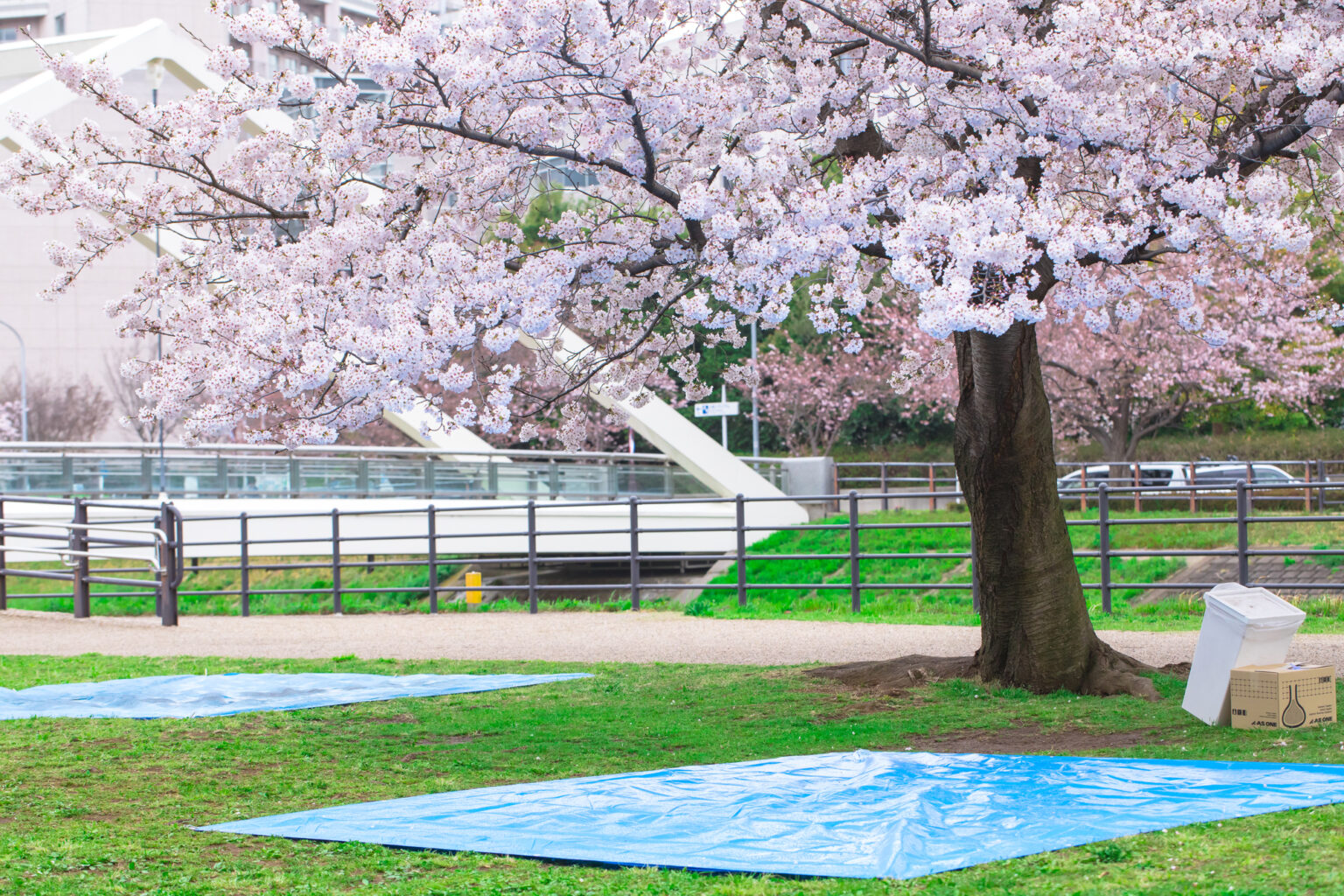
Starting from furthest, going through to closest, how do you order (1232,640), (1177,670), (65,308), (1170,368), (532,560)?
(65,308)
(1170,368)
(532,560)
(1177,670)
(1232,640)

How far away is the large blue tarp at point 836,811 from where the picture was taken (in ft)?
15.6

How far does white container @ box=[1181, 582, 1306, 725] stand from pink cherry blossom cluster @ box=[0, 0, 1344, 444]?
66.9 inches

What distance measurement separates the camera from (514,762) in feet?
23.2

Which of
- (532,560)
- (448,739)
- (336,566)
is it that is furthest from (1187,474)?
(448,739)

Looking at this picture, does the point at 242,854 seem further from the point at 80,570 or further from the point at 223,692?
the point at 80,570

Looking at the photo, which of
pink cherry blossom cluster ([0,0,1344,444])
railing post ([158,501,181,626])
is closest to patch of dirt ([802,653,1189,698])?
pink cherry blossom cluster ([0,0,1344,444])

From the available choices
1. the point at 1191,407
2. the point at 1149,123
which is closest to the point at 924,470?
the point at 1191,407

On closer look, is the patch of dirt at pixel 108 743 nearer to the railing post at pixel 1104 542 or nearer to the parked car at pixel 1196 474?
the railing post at pixel 1104 542

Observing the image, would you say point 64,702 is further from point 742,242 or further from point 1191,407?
point 1191,407

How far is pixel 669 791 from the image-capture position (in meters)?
5.85

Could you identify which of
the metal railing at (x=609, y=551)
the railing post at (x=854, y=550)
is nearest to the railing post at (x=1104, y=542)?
the metal railing at (x=609, y=551)

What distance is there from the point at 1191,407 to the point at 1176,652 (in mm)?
22602

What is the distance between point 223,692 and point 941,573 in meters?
14.2

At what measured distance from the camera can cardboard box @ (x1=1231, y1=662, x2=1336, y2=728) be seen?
7.00 m
